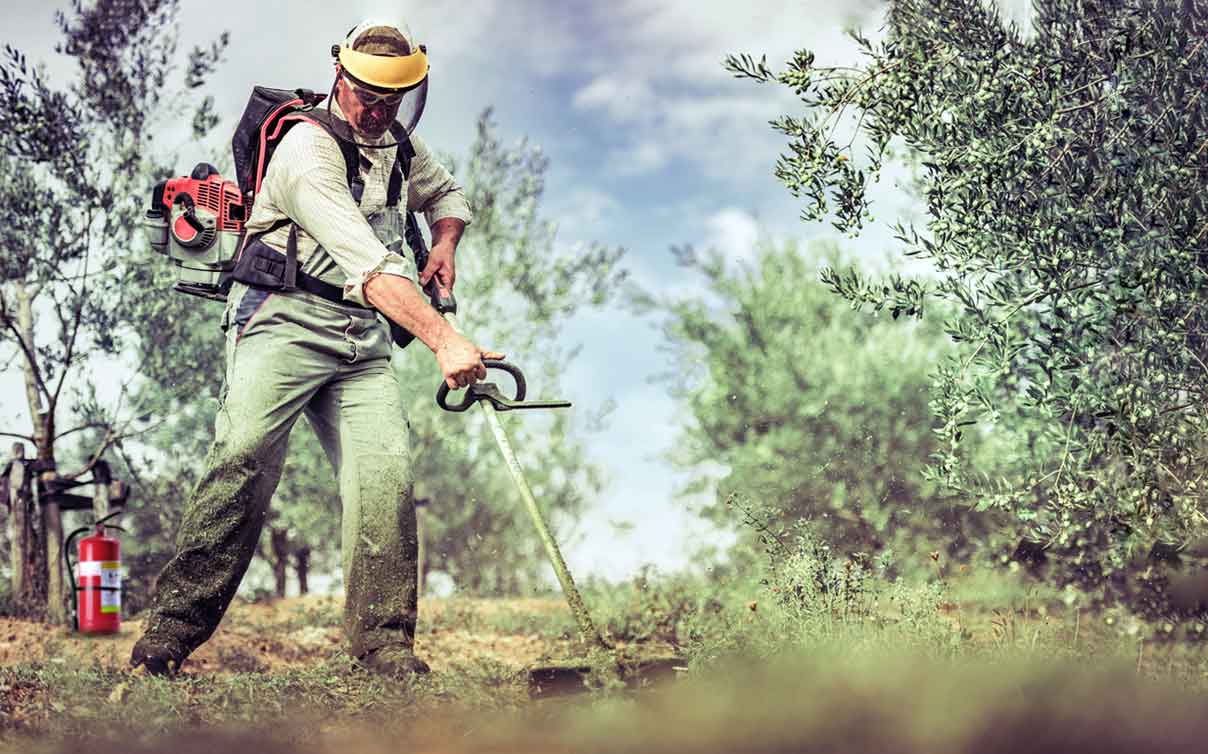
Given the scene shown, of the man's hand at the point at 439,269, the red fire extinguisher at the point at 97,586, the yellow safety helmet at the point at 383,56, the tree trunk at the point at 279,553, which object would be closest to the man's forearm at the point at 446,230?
the man's hand at the point at 439,269

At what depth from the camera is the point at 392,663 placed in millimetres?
5336

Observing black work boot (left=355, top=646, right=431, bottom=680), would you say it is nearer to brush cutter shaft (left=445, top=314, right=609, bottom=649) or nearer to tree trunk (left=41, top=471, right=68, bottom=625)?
brush cutter shaft (left=445, top=314, right=609, bottom=649)

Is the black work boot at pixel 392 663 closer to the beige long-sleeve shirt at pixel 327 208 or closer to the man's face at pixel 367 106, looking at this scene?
the beige long-sleeve shirt at pixel 327 208

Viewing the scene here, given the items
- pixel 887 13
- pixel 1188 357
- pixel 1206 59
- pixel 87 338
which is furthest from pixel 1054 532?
pixel 87 338

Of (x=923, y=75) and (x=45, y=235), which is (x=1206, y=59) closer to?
(x=923, y=75)

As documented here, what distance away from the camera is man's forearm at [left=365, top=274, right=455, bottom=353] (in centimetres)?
507

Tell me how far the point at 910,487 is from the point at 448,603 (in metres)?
5.07

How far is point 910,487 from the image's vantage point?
13.0 meters

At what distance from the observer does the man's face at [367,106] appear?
18.1 feet

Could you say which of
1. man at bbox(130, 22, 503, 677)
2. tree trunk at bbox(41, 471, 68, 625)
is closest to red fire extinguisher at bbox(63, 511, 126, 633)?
tree trunk at bbox(41, 471, 68, 625)

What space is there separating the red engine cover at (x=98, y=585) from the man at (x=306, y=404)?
4034 millimetres

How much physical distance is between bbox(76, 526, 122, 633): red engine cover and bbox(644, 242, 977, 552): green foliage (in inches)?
229

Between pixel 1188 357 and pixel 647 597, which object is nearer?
pixel 1188 357

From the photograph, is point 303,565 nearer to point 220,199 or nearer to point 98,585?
point 98,585
